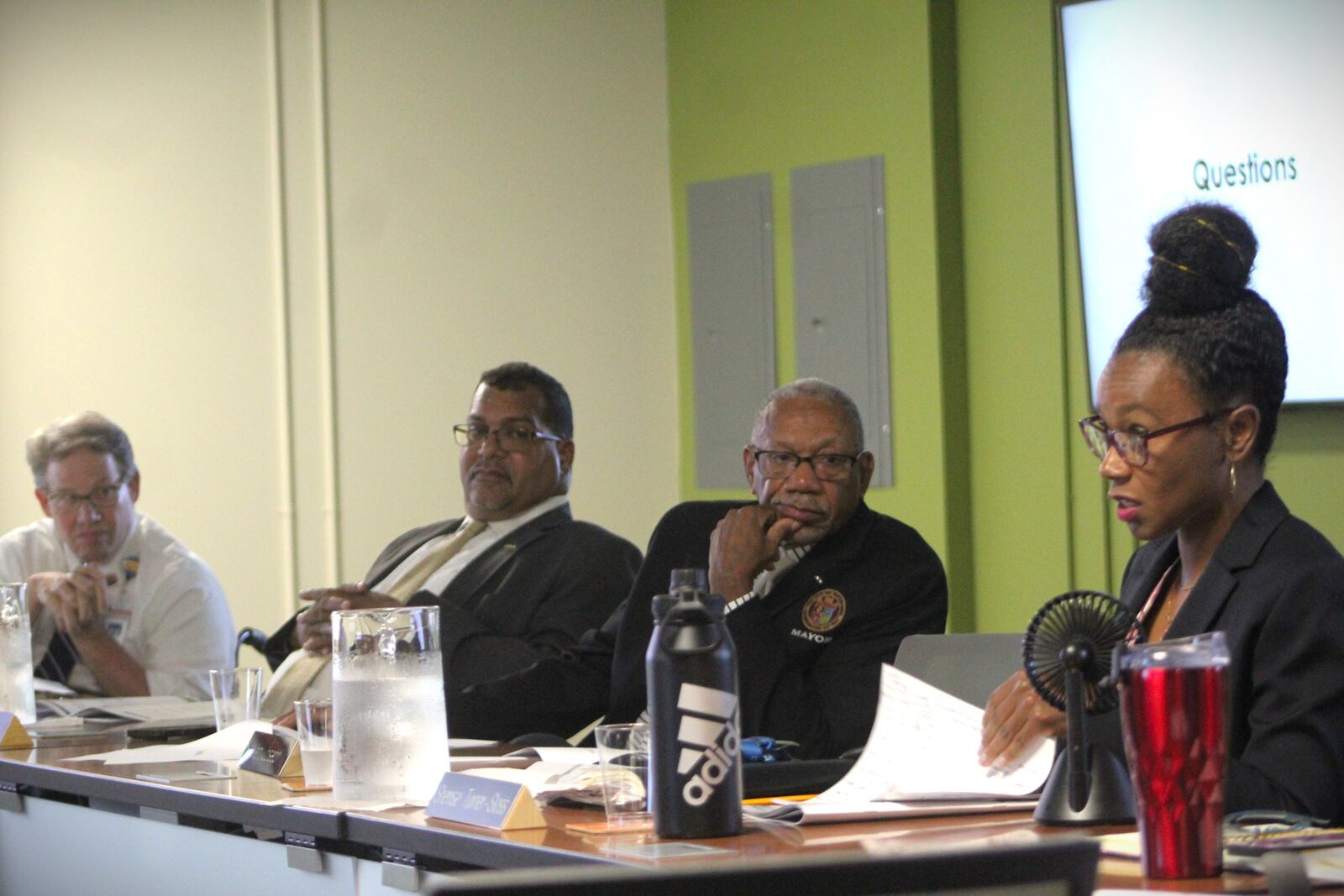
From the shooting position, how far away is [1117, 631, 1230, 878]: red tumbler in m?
1.23

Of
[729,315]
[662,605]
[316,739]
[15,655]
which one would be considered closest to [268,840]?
[316,739]

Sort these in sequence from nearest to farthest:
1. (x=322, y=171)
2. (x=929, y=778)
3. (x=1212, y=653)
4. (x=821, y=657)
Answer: (x=1212, y=653), (x=929, y=778), (x=821, y=657), (x=322, y=171)

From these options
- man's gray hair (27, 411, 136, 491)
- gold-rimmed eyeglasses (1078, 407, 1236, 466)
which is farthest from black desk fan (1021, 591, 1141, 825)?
man's gray hair (27, 411, 136, 491)

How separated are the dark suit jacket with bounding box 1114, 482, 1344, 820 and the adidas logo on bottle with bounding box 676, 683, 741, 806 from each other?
0.46 metres

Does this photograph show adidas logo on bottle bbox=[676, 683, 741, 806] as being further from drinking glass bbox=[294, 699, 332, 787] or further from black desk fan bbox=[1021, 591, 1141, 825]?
drinking glass bbox=[294, 699, 332, 787]

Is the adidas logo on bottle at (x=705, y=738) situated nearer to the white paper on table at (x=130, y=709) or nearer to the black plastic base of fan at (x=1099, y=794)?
the black plastic base of fan at (x=1099, y=794)

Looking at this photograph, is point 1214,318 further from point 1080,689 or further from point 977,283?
point 977,283

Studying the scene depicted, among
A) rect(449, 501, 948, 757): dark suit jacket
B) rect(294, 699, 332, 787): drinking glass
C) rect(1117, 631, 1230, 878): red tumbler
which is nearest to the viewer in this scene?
rect(1117, 631, 1230, 878): red tumbler

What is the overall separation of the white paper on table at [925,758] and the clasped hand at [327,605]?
4.75ft

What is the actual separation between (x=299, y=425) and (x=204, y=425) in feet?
1.08

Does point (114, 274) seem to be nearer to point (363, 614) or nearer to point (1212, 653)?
point (363, 614)

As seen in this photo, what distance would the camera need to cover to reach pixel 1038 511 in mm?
4086

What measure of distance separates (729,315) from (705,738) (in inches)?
131

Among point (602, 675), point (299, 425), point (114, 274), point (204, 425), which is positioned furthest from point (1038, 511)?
point (114, 274)
